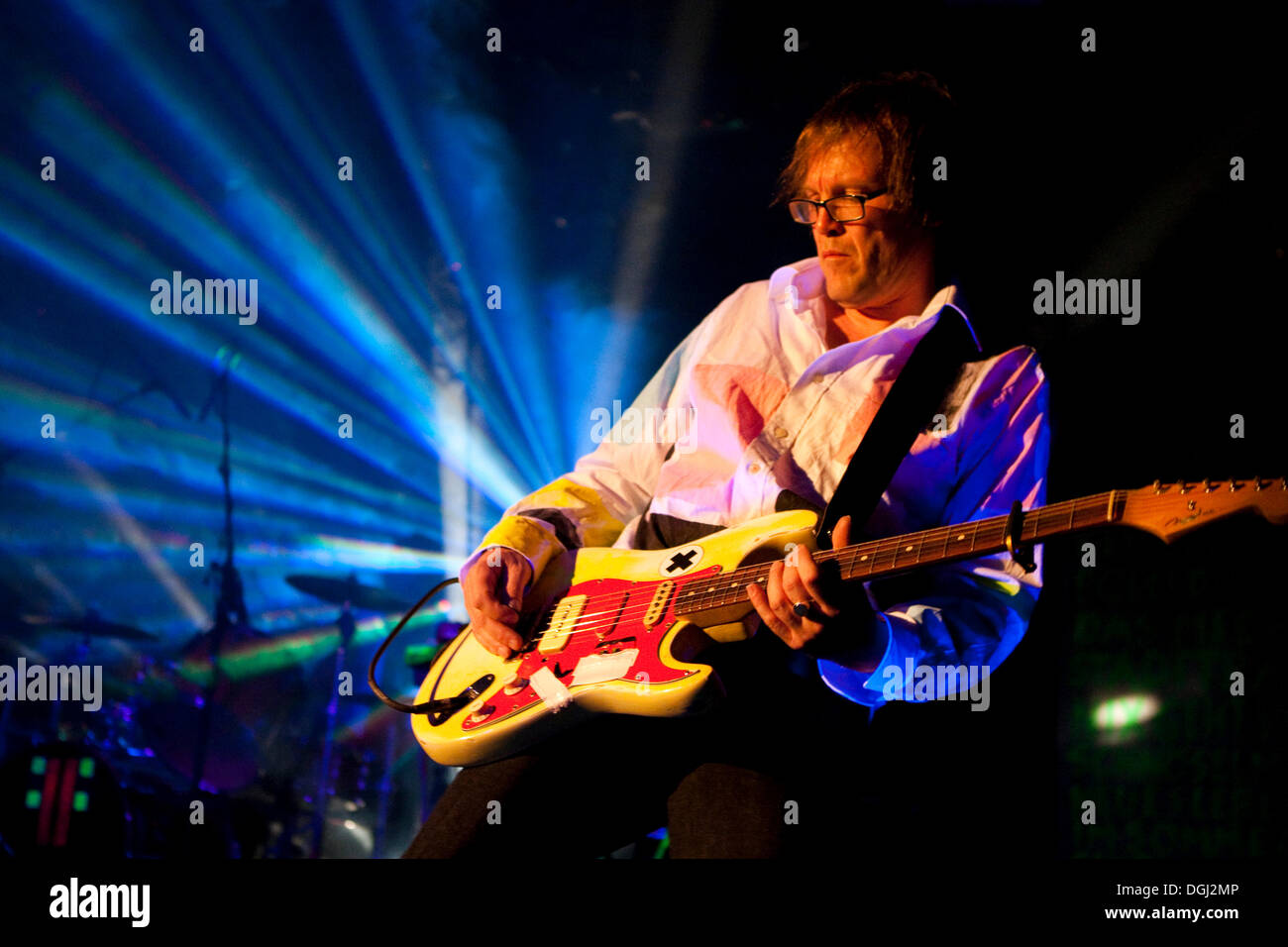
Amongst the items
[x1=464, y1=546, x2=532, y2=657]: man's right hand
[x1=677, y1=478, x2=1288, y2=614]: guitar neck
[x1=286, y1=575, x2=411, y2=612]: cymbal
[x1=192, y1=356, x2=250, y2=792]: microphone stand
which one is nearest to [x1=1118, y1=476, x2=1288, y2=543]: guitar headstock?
[x1=677, y1=478, x2=1288, y2=614]: guitar neck

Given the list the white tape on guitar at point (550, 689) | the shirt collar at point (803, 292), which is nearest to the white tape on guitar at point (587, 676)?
the white tape on guitar at point (550, 689)

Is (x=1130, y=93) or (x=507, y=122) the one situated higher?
(x=507, y=122)

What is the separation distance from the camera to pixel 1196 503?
1553 mm

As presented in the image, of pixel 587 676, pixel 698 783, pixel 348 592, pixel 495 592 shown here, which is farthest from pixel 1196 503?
pixel 348 592

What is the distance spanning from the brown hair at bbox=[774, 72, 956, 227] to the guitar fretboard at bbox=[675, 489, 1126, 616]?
754 mm

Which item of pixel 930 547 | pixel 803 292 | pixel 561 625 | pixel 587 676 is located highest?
pixel 803 292

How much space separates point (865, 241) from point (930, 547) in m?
0.71

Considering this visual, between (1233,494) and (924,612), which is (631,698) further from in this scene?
(1233,494)

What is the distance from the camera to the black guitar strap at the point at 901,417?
1.86 metres

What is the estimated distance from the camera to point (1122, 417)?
2.42 m

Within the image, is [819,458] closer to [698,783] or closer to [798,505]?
[798,505]

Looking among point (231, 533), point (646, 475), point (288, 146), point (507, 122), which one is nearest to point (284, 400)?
point (231, 533)

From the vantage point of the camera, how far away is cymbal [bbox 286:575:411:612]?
11.6ft

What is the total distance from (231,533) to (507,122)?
5.80 feet
